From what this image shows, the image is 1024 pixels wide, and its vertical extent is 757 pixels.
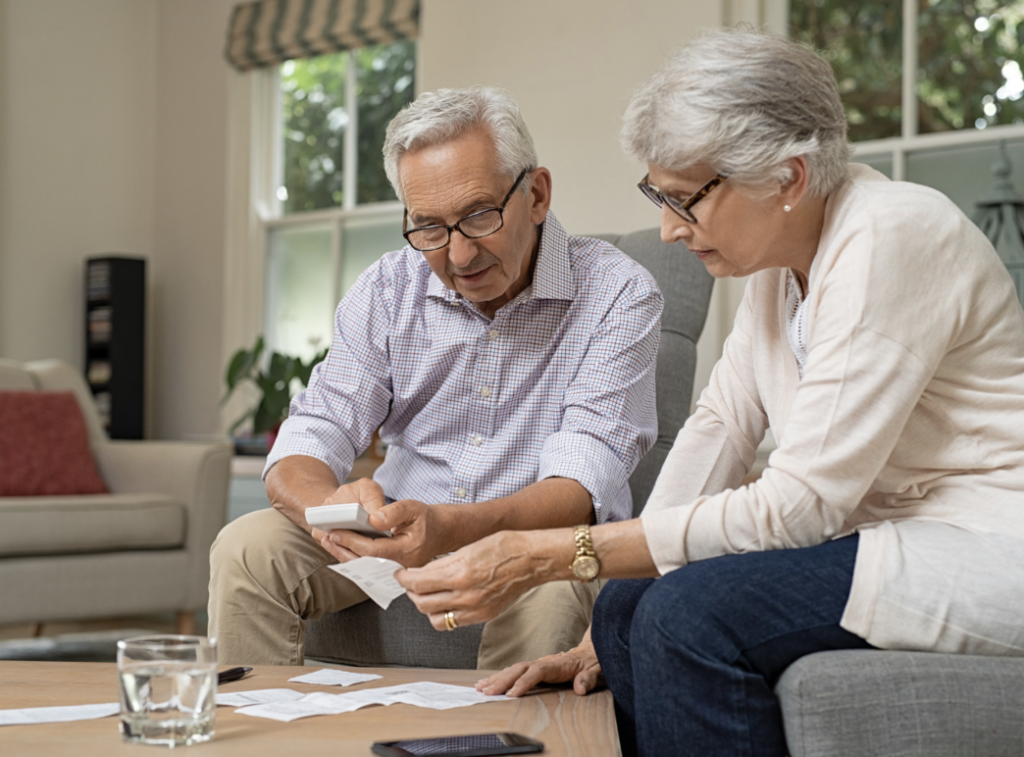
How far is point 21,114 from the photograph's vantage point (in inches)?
198

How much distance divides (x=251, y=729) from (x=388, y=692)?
0.21m

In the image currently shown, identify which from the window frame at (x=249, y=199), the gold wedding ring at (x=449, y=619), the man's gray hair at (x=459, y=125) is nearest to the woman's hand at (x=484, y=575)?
the gold wedding ring at (x=449, y=619)

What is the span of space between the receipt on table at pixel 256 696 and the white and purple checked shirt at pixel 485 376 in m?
0.58

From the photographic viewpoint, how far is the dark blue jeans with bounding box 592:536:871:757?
1.03 m

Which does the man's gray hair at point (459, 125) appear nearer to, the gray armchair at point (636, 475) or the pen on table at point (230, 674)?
the gray armchair at point (636, 475)

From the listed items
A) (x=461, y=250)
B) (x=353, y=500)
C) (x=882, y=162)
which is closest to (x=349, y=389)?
(x=461, y=250)

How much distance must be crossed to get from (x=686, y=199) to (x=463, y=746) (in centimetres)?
63

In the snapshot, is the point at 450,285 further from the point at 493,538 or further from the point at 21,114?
the point at 21,114

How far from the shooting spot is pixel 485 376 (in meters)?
1.83

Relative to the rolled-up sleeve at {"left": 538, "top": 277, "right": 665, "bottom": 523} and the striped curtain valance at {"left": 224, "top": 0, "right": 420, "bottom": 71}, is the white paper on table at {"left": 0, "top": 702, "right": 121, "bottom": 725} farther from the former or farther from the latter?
the striped curtain valance at {"left": 224, "top": 0, "right": 420, "bottom": 71}

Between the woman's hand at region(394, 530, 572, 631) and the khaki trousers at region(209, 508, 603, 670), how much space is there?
1.41 ft

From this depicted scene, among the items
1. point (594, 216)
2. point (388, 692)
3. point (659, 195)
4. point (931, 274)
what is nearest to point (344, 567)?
point (388, 692)

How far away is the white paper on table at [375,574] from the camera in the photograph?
1207 mm

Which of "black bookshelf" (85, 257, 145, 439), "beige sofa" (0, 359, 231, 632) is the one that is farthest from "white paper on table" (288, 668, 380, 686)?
"black bookshelf" (85, 257, 145, 439)
